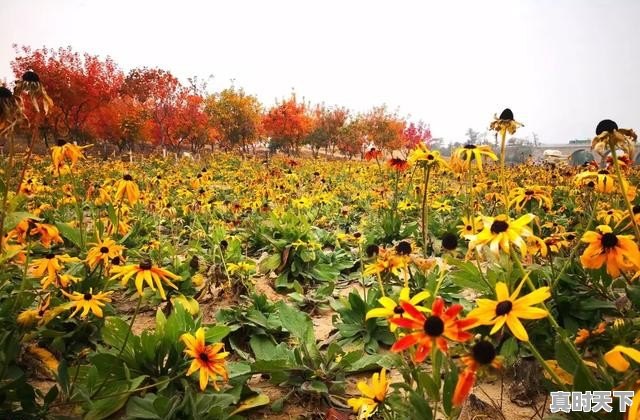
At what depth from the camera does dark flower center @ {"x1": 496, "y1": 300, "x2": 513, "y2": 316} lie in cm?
117

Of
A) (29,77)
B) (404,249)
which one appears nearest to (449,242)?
(404,249)

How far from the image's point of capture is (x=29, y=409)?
184 cm

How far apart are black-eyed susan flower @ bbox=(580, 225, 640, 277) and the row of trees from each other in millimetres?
28782

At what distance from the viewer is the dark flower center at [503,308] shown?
1174 millimetres

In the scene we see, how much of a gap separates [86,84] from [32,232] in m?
33.7

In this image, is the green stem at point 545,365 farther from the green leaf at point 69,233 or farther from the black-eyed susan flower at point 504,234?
the green leaf at point 69,233

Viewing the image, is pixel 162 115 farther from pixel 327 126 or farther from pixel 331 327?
pixel 331 327

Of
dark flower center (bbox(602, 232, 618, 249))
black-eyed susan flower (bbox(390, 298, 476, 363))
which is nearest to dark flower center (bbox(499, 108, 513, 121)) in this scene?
dark flower center (bbox(602, 232, 618, 249))

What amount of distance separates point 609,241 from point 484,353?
2.66 ft

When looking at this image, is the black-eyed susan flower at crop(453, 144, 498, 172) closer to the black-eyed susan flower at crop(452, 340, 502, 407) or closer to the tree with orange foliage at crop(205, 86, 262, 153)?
the black-eyed susan flower at crop(452, 340, 502, 407)

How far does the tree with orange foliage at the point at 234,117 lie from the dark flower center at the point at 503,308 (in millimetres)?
36571

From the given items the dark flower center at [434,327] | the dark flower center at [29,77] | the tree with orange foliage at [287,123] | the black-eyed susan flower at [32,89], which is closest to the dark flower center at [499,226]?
the dark flower center at [434,327]

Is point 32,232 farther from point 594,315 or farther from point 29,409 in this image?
point 594,315

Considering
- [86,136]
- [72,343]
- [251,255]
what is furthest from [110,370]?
[86,136]
